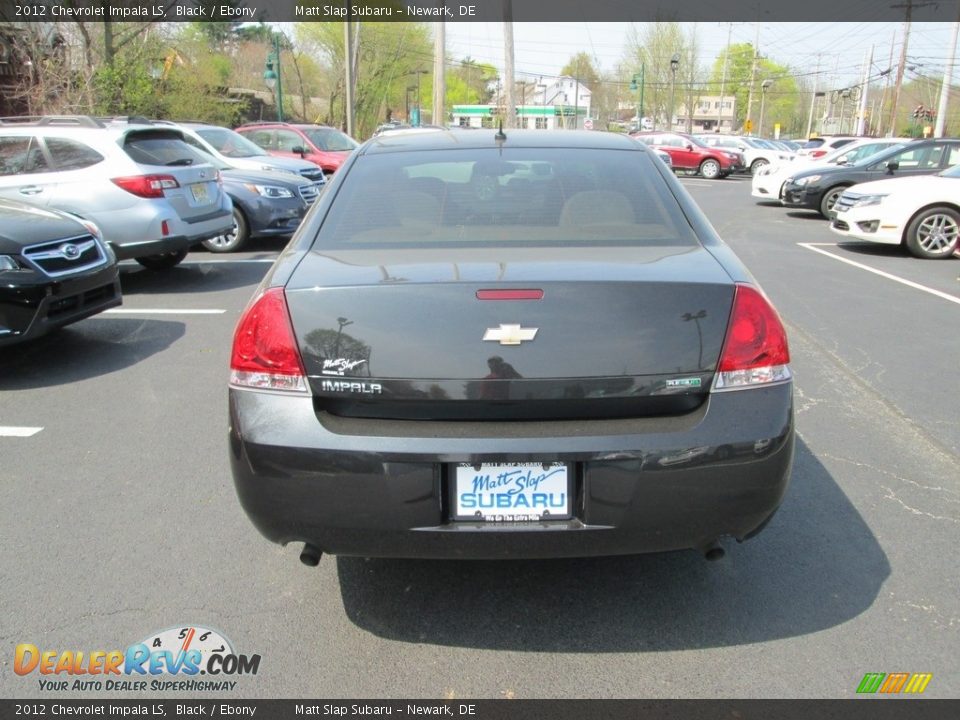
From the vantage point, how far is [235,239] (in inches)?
425

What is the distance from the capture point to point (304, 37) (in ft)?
168

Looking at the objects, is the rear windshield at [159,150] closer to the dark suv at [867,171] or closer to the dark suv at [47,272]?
the dark suv at [47,272]

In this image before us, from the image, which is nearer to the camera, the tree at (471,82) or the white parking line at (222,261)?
the white parking line at (222,261)

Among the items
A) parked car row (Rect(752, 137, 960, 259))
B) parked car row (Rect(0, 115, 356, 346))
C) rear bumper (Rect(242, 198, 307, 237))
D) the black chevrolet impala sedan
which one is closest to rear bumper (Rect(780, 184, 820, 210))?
parked car row (Rect(752, 137, 960, 259))

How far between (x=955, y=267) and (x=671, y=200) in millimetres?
8892

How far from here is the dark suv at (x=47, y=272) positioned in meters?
5.31

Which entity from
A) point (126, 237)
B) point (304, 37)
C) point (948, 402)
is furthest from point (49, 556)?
point (304, 37)

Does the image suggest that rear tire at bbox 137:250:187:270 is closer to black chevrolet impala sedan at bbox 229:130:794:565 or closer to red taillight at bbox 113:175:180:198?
red taillight at bbox 113:175:180:198

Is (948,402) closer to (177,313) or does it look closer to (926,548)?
(926,548)

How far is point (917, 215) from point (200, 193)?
9.27m

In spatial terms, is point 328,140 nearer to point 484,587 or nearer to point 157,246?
point 157,246

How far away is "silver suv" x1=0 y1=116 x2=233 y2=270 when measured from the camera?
7969 mm

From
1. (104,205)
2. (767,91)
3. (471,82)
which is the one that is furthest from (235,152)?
(471,82)

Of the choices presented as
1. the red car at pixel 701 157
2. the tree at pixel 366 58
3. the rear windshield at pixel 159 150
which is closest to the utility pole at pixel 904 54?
the red car at pixel 701 157
